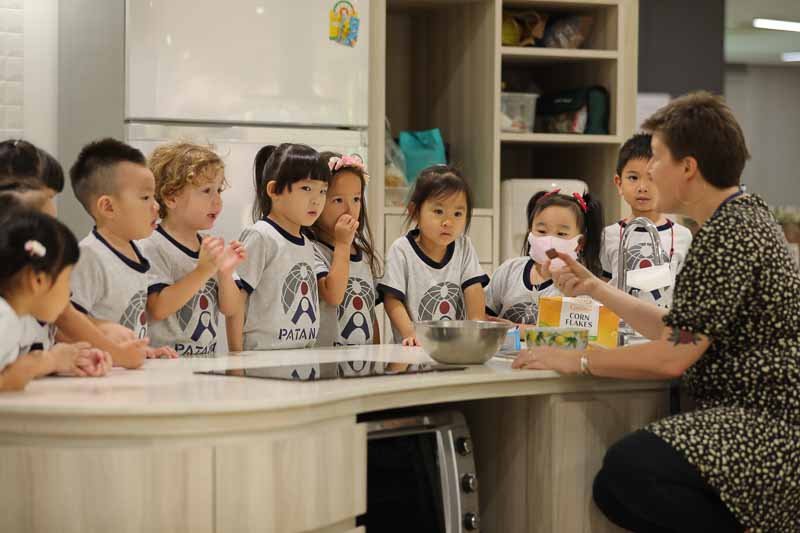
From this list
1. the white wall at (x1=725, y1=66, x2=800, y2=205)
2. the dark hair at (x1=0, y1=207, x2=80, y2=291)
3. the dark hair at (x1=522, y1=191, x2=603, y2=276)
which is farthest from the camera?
the white wall at (x1=725, y1=66, x2=800, y2=205)

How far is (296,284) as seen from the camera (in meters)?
2.68

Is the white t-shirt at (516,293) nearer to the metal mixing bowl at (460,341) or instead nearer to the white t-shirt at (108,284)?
the metal mixing bowl at (460,341)

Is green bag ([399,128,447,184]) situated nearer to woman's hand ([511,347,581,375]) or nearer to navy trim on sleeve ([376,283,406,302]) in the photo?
navy trim on sleeve ([376,283,406,302])

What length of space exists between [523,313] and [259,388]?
129 centimetres

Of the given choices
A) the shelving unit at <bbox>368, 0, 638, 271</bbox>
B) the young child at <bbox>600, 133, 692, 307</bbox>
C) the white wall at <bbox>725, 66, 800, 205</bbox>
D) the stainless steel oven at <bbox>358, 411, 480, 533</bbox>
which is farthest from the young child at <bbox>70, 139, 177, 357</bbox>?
the white wall at <bbox>725, 66, 800, 205</bbox>

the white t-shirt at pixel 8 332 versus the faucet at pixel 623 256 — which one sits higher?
the faucet at pixel 623 256

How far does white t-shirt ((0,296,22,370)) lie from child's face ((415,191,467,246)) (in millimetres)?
1265

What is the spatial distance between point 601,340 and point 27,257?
1273 millimetres

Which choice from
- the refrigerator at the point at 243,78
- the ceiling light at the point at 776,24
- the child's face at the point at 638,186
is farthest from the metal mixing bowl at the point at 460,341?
the ceiling light at the point at 776,24

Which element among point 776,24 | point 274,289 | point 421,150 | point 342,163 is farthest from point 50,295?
point 776,24

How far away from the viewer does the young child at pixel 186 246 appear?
2.55 metres

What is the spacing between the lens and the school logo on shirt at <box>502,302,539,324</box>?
9.73 feet

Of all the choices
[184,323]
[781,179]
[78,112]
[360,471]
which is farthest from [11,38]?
[781,179]

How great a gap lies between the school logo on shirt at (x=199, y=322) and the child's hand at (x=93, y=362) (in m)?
0.57
